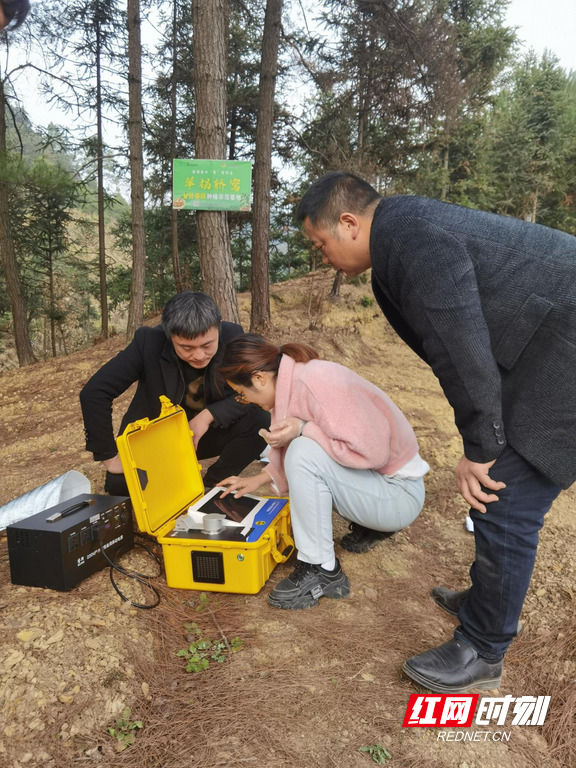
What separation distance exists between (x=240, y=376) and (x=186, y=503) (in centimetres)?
87

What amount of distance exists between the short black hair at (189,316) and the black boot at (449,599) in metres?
1.70

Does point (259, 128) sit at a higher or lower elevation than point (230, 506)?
higher

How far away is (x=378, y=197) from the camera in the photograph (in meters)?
1.72

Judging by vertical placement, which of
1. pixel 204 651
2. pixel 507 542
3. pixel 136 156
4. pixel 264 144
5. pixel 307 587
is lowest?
pixel 204 651

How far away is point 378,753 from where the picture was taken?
5.11 feet

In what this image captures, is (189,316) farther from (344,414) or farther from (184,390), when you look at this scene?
(344,414)

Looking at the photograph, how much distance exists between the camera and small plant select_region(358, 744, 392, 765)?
154 centimetres

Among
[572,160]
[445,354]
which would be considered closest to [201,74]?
[445,354]

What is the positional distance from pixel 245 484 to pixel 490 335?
147 centimetres

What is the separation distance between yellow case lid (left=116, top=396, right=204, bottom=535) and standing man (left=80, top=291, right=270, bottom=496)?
0.61 ft

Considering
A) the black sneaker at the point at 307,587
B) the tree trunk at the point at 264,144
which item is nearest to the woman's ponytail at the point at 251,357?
the black sneaker at the point at 307,587

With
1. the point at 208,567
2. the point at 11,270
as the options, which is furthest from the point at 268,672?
the point at 11,270

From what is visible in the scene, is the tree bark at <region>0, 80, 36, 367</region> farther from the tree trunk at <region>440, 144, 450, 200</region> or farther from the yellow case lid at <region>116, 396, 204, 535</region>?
the tree trunk at <region>440, 144, 450, 200</region>

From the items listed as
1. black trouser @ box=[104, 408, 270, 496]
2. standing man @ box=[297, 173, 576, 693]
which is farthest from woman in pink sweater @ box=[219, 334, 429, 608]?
black trouser @ box=[104, 408, 270, 496]
